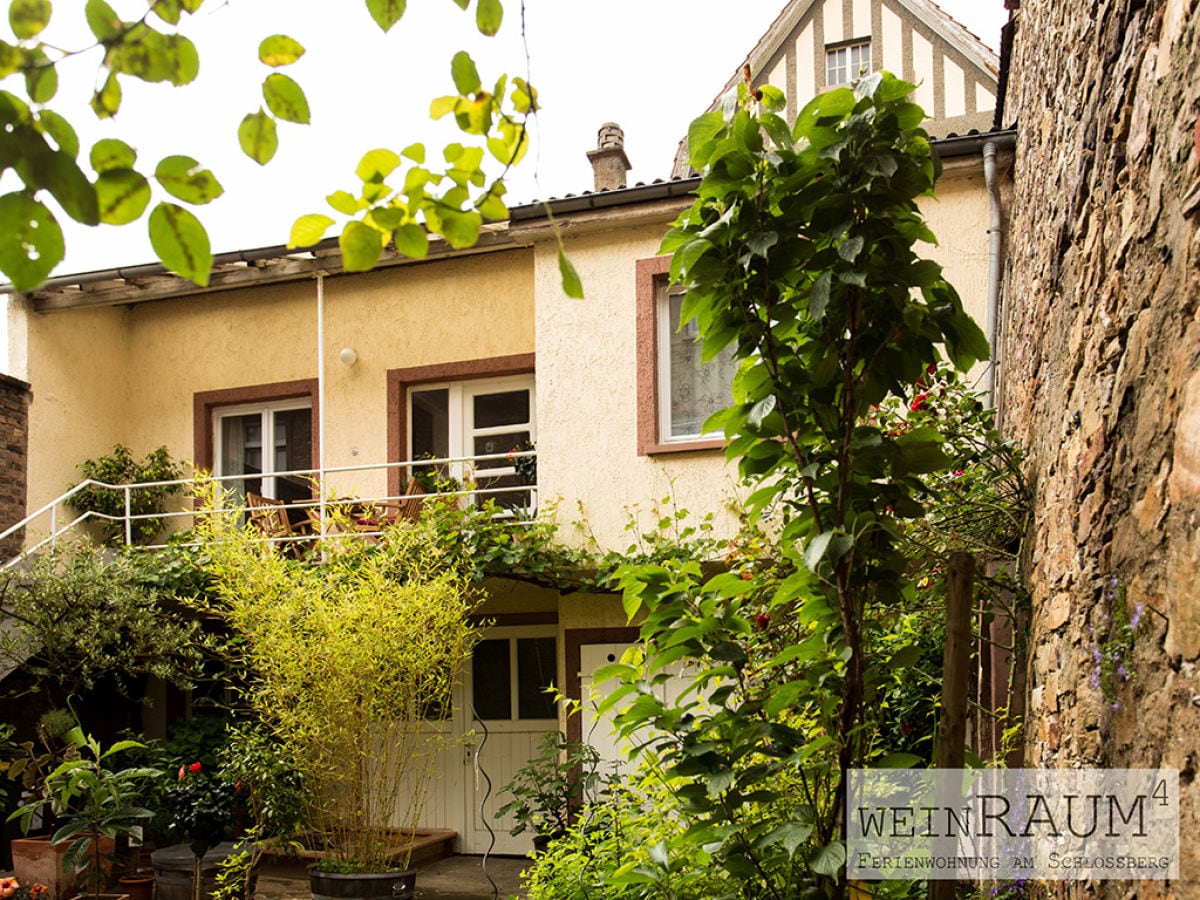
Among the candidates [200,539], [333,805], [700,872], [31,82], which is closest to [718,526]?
[333,805]

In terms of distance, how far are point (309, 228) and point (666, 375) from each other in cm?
756

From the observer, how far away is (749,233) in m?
2.61

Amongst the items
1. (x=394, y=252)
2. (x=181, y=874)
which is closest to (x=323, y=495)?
(x=394, y=252)

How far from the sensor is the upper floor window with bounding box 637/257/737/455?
8820mm

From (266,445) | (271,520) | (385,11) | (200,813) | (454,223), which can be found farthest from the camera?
(266,445)

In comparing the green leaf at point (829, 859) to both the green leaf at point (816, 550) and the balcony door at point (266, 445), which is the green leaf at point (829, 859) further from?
the balcony door at point (266, 445)

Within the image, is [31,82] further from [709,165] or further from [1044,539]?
[1044,539]

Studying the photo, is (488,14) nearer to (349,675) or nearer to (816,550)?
(816,550)

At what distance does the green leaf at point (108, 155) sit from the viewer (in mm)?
1178

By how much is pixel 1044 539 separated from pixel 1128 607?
3.83 ft

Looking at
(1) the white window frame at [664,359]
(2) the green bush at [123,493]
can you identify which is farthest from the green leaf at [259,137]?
(2) the green bush at [123,493]

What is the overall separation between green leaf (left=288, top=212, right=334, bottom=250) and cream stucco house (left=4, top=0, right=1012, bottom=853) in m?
7.00

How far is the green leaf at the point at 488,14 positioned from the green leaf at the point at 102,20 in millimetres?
448

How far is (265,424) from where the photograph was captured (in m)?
11.5
